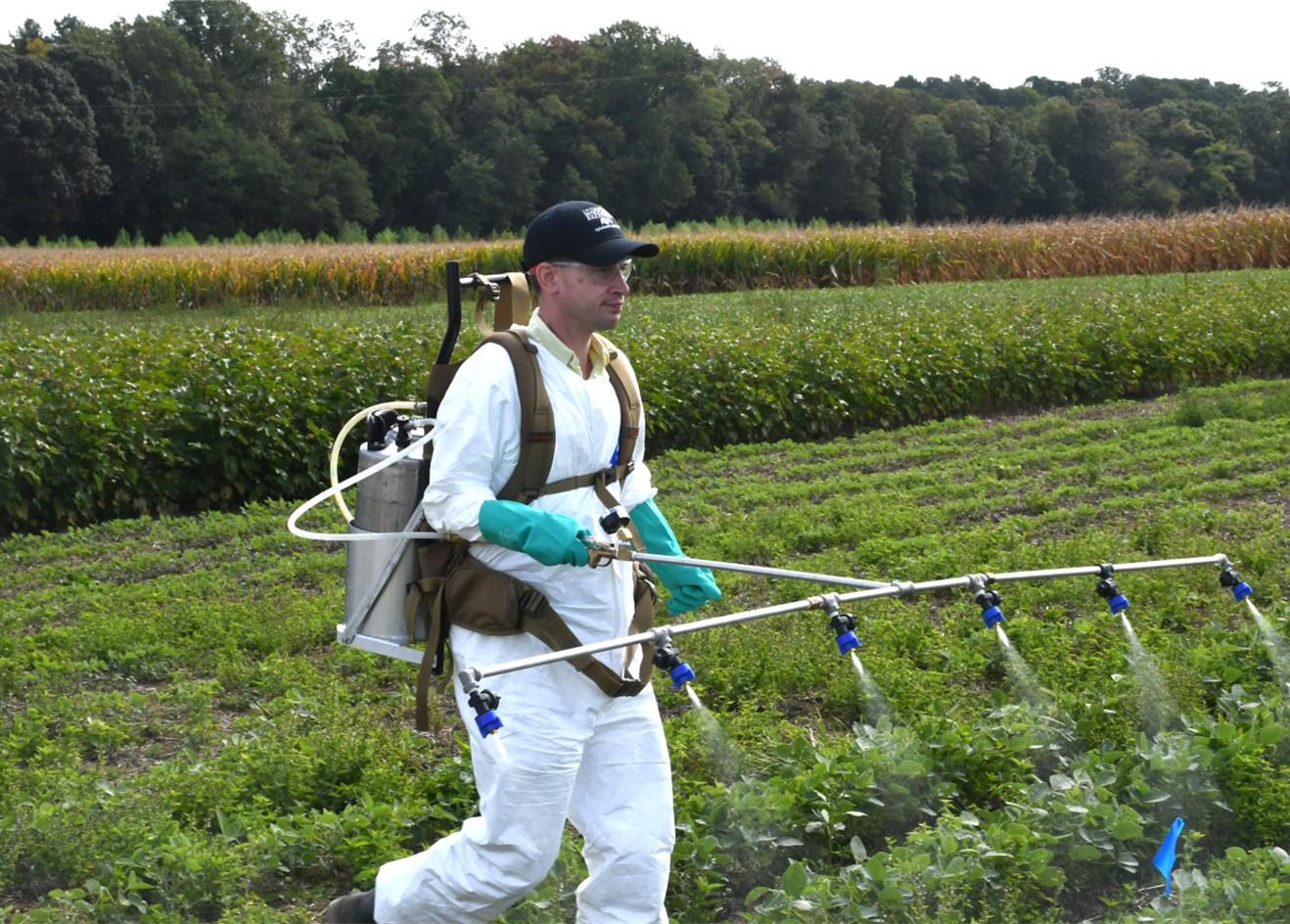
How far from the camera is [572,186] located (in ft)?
215

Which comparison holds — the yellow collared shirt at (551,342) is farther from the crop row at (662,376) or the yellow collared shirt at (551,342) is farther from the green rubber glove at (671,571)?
the crop row at (662,376)

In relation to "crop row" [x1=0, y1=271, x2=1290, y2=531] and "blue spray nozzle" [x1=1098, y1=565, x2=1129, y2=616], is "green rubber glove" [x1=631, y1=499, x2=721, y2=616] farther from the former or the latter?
"crop row" [x1=0, y1=271, x2=1290, y2=531]

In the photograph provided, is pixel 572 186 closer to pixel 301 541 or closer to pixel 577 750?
pixel 301 541

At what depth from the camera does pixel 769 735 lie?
18.2 ft

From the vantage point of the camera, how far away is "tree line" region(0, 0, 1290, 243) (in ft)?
188

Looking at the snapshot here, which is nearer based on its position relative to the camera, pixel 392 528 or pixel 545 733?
pixel 545 733

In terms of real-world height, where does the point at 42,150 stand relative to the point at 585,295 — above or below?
above

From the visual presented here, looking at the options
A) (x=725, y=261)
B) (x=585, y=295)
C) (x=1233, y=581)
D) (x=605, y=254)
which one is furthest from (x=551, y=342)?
(x=725, y=261)

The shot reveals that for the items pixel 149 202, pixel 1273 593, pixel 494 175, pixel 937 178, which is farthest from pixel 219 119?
pixel 1273 593

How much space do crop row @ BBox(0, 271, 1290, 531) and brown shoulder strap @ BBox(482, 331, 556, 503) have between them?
7.73 meters

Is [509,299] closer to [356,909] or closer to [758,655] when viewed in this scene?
[356,909]

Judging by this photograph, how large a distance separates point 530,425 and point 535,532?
0.31 meters

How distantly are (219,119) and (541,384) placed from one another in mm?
60473

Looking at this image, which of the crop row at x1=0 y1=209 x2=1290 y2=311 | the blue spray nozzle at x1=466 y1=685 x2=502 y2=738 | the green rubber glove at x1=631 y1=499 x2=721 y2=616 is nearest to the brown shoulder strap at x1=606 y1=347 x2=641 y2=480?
the green rubber glove at x1=631 y1=499 x2=721 y2=616
